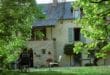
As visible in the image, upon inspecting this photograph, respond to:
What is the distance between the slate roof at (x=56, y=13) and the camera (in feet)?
205

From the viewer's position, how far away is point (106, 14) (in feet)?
81.9

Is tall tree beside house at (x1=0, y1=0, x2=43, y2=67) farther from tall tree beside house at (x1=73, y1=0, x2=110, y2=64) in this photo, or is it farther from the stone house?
the stone house

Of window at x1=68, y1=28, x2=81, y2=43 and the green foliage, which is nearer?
the green foliage

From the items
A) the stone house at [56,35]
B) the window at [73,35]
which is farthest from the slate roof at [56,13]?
the window at [73,35]

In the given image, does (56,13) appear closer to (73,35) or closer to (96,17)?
(73,35)

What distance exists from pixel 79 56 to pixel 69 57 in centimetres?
142

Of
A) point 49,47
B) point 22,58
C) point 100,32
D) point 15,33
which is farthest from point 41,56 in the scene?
point 100,32

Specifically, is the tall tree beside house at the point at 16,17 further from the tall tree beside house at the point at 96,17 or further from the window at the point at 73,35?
the window at the point at 73,35

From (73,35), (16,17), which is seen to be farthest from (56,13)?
(16,17)

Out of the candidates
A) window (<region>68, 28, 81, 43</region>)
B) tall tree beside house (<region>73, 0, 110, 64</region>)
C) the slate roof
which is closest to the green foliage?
tall tree beside house (<region>73, 0, 110, 64</region>)

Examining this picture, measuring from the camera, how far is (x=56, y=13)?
63.8m

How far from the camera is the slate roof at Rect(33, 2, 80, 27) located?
62.4 metres

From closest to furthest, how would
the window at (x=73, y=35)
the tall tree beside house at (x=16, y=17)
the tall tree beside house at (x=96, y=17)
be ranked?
the tall tree beside house at (x=96, y=17), the tall tree beside house at (x=16, y=17), the window at (x=73, y=35)

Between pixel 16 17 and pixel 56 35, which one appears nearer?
pixel 16 17
